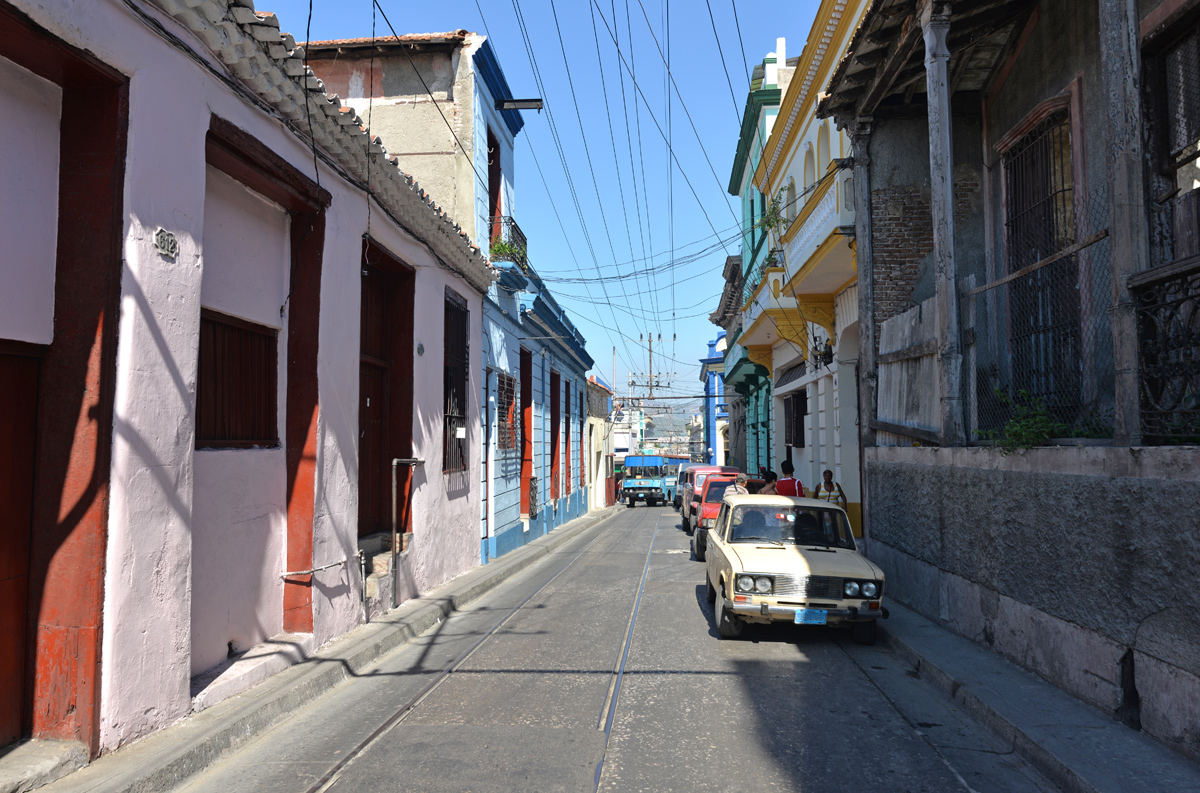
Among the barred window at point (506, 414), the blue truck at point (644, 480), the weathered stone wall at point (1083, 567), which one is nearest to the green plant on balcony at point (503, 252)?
the barred window at point (506, 414)

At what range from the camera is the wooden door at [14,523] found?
4.38m

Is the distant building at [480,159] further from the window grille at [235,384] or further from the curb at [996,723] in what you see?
the curb at [996,723]

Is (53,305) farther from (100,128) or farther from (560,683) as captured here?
(560,683)

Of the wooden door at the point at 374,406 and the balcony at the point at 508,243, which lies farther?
the balcony at the point at 508,243

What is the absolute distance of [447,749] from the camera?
494 cm

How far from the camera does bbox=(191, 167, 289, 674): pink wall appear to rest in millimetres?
6082

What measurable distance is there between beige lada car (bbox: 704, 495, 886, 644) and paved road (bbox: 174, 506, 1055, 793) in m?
0.37

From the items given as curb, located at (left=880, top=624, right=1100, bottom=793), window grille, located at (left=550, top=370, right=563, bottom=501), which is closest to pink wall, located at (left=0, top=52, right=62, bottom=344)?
curb, located at (left=880, top=624, right=1100, bottom=793)

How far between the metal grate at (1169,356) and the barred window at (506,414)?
11.5m

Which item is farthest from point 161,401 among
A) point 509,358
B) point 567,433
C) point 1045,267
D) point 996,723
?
point 567,433

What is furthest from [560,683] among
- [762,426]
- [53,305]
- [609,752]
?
[762,426]

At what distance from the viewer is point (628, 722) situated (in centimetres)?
545

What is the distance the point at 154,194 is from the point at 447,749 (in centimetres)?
398

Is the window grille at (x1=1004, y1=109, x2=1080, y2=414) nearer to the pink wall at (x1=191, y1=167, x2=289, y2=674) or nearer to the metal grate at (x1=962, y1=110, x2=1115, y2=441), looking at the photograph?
the metal grate at (x1=962, y1=110, x2=1115, y2=441)
